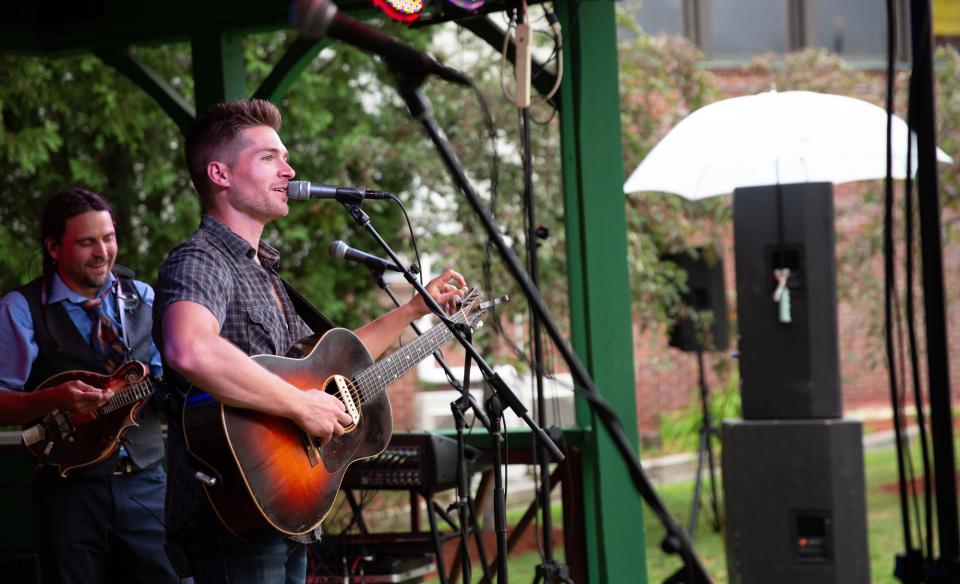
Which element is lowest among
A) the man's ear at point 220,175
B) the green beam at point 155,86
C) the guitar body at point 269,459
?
the guitar body at point 269,459

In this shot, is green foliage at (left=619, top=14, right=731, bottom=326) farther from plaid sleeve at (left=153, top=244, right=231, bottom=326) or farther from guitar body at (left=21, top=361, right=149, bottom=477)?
plaid sleeve at (left=153, top=244, right=231, bottom=326)

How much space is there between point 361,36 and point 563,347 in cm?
63

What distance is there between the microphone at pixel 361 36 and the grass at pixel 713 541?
4560 mm

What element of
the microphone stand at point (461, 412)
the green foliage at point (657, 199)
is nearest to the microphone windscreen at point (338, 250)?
the microphone stand at point (461, 412)

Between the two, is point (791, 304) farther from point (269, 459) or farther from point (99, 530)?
point (99, 530)

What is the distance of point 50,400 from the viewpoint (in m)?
3.52

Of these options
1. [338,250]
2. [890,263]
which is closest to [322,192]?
[338,250]

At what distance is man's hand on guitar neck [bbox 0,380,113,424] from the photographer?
352 cm

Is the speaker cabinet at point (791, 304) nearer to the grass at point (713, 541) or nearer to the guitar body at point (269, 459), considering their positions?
the guitar body at point (269, 459)

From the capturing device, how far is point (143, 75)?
17.0 feet

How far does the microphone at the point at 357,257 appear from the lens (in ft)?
9.85

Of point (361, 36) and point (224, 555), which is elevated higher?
point (361, 36)

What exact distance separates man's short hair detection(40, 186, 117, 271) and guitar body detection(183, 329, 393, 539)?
4.13 feet

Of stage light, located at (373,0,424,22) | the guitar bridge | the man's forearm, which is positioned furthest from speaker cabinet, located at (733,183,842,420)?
the guitar bridge
